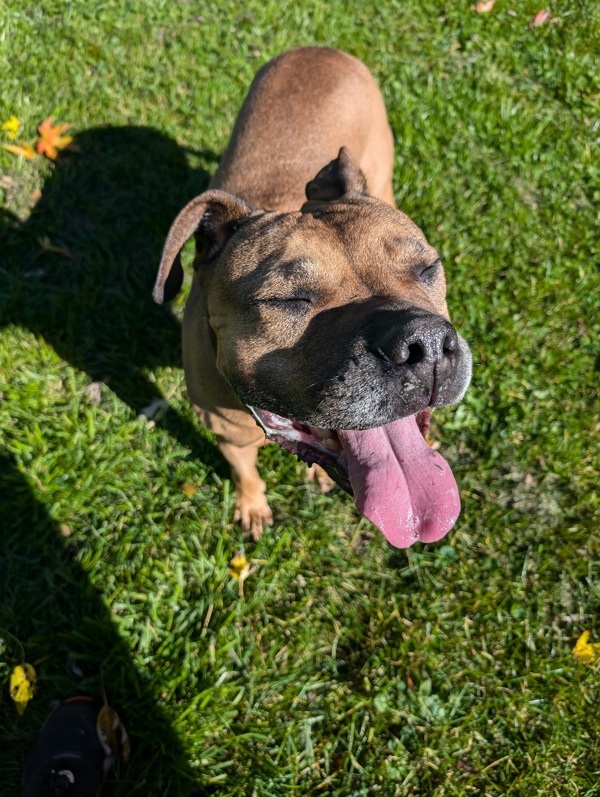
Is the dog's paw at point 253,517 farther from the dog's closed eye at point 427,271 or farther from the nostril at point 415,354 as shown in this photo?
the nostril at point 415,354

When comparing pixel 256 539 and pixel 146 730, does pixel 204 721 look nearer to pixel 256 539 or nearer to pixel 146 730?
pixel 146 730

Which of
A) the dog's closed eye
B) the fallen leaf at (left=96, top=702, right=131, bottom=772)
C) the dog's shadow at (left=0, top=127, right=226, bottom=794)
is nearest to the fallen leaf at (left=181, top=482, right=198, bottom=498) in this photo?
the dog's shadow at (left=0, top=127, right=226, bottom=794)

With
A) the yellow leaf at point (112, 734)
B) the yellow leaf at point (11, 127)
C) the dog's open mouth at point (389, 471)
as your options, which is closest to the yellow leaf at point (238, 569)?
the yellow leaf at point (112, 734)

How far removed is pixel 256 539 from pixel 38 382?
1.86m

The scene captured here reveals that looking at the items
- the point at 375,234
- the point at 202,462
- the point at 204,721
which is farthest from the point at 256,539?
the point at 375,234

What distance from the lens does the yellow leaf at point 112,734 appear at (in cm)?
342

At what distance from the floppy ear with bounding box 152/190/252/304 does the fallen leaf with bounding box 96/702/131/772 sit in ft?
7.49

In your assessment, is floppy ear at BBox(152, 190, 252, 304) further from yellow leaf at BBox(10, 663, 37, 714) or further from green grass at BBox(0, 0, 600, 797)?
yellow leaf at BBox(10, 663, 37, 714)

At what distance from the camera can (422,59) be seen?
19.4 feet

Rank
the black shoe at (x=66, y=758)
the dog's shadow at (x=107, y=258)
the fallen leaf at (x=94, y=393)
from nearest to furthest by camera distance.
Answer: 1. the black shoe at (x=66, y=758)
2. the fallen leaf at (x=94, y=393)
3. the dog's shadow at (x=107, y=258)

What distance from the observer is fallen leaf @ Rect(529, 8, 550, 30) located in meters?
6.00

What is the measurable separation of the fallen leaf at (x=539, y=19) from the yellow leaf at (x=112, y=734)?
6.64 metres

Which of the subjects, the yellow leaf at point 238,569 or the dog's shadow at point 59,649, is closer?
the dog's shadow at point 59,649

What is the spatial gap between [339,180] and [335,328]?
1181 millimetres
